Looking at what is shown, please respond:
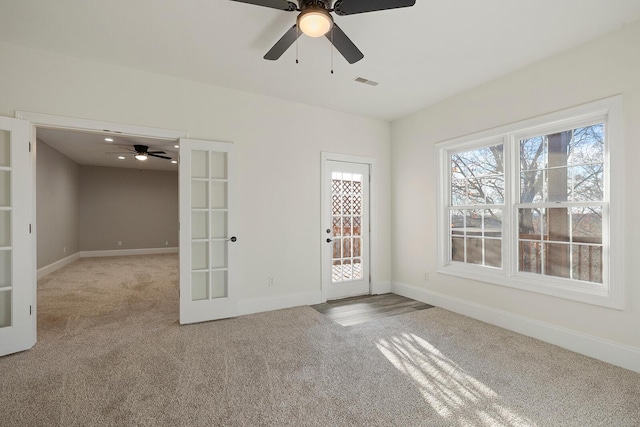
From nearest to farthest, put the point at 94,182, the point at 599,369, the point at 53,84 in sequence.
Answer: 1. the point at 599,369
2. the point at 53,84
3. the point at 94,182

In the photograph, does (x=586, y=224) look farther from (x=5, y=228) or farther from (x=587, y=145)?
(x=5, y=228)

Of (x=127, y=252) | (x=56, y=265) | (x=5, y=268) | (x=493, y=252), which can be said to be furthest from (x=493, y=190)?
(x=127, y=252)

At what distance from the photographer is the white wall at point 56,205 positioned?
20.2 ft

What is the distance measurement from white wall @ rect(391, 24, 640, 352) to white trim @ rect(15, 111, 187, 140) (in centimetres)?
333

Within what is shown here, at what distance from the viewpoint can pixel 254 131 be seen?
405cm

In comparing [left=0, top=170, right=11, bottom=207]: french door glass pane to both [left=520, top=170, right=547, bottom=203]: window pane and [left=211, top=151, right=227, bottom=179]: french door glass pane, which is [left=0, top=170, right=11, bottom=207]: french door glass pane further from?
[left=520, top=170, right=547, bottom=203]: window pane

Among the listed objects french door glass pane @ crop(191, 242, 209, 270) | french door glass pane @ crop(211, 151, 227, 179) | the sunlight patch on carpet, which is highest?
french door glass pane @ crop(211, 151, 227, 179)

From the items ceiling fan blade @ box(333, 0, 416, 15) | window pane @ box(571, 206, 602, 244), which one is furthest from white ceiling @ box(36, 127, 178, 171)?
window pane @ box(571, 206, 602, 244)

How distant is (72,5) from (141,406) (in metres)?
3.02

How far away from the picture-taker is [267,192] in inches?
162

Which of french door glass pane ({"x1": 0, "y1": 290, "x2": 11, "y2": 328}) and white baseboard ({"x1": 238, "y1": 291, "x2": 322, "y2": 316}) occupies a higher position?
french door glass pane ({"x1": 0, "y1": 290, "x2": 11, "y2": 328})

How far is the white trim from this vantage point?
296 cm

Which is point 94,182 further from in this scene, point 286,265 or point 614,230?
point 614,230

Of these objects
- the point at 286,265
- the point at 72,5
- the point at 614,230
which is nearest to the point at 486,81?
the point at 614,230
